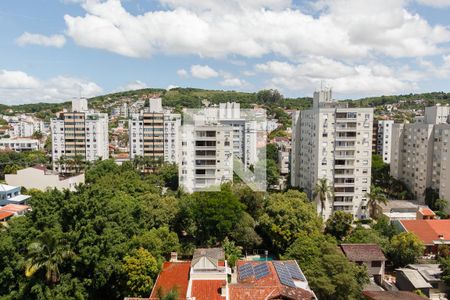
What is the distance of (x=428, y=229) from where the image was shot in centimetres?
2547

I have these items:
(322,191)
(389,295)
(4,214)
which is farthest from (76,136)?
(389,295)

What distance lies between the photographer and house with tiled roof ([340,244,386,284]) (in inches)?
826

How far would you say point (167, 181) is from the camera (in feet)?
145

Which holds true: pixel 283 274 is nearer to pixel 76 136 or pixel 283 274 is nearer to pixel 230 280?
pixel 230 280

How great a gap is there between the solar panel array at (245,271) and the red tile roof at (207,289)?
4.20ft

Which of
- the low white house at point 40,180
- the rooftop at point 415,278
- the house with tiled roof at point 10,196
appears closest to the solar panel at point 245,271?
the rooftop at point 415,278

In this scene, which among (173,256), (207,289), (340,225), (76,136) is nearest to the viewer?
(207,289)

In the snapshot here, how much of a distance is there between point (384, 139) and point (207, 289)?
47.7 metres

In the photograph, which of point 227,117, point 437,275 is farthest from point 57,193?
point 227,117

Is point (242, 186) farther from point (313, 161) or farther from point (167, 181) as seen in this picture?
point (167, 181)

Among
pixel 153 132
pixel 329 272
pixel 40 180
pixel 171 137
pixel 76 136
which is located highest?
pixel 153 132

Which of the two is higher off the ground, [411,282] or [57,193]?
[57,193]

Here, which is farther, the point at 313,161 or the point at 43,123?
the point at 43,123

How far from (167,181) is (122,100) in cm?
9664
